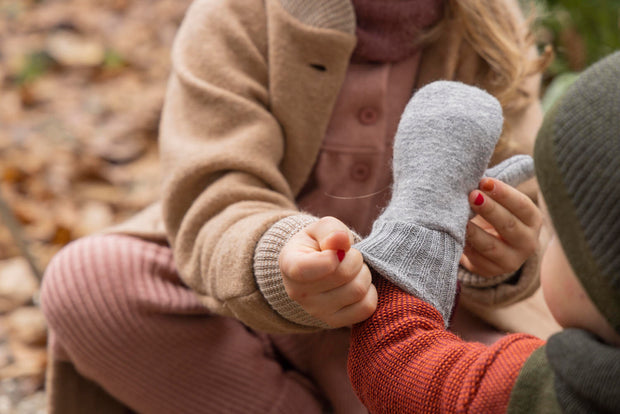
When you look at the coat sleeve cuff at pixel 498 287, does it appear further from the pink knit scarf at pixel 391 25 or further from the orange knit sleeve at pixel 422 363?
the pink knit scarf at pixel 391 25

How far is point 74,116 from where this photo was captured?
1508mm

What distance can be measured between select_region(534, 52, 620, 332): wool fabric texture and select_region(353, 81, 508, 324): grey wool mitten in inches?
4.7

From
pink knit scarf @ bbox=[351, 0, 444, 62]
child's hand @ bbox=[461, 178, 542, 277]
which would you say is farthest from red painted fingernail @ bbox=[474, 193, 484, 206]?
pink knit scarf @ bbox=[351, 0, 444, 62]

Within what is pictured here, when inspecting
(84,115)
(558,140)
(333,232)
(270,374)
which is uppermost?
(558,140)

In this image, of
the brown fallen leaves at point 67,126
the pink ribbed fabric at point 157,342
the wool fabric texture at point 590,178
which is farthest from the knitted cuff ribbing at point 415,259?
the brown fallen leaves at point 67,126

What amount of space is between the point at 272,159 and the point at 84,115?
3.26ft

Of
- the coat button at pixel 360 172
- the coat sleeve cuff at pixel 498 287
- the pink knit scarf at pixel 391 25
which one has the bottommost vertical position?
the coat sleeve cuff at pixel 498 287

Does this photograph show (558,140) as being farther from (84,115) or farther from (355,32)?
(84,115)

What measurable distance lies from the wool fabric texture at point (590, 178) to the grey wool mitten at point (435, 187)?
12 cm

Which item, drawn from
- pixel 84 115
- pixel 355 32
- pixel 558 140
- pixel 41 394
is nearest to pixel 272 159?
pixel 355 32

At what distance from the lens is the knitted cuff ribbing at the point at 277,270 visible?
0.50 metres

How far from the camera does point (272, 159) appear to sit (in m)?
0.67

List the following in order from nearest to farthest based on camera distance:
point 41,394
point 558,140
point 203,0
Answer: point 558,140, point 203,0, point 41,394

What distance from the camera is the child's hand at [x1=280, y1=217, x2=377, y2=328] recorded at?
41cm
